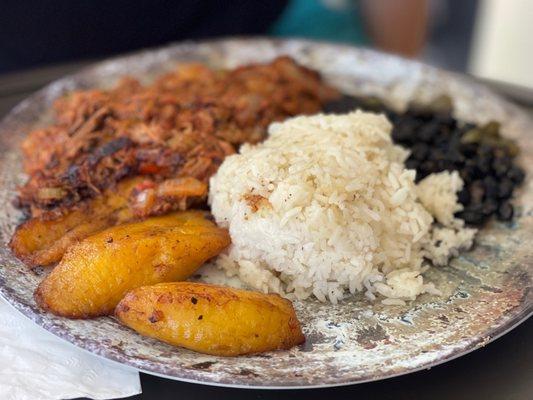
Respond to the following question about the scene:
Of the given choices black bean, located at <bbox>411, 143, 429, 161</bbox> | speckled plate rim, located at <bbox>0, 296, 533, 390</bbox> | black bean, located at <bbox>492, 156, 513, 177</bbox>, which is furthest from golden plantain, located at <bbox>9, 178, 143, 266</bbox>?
black bean, located at <bbox>492, 156, 513, 177</bbox>

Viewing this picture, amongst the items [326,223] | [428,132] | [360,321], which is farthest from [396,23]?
[360,321]

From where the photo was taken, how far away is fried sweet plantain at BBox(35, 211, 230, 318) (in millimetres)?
1886

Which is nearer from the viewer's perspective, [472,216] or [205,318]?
[205,318]

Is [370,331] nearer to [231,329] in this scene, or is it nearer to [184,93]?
[231,329]

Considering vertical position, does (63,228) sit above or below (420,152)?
below

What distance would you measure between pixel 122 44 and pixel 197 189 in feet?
6.05

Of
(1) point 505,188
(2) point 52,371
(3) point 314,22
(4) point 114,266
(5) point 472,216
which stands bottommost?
(2) point 52,371

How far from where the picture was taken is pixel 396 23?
417 centimetres

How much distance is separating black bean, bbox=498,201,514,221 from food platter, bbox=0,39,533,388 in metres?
0.03

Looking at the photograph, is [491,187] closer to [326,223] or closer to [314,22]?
[326,223]

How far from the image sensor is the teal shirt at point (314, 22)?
4098 mm

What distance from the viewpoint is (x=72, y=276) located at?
1887 millimetres

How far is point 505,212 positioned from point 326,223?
78cm

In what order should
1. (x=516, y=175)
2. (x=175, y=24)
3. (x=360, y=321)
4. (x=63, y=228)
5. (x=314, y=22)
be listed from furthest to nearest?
(x=314, y=22)
(x=175, y=24)
(x=516, y=175)
(x=63, y=228)
(x=360, y=321)
